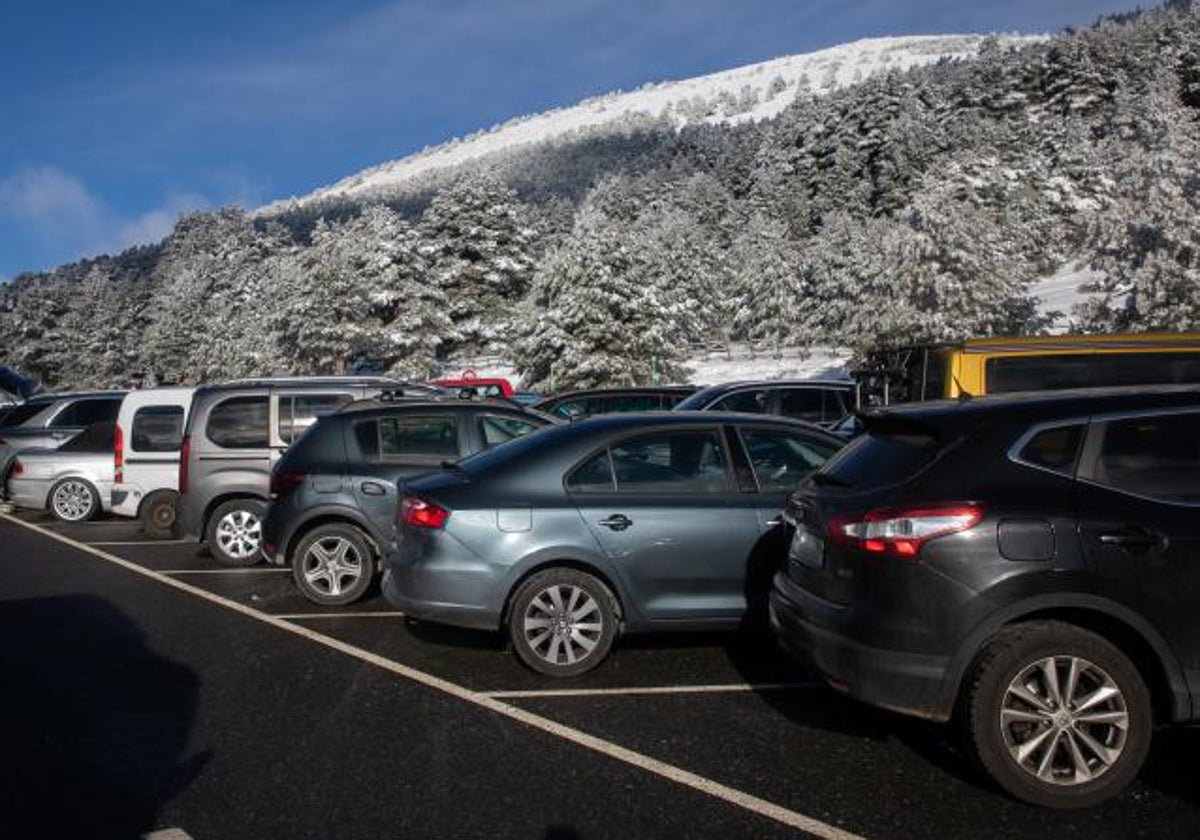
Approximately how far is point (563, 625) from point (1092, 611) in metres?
2.97

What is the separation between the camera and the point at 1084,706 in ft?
12.8

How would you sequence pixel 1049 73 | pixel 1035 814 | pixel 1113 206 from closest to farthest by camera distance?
pixel 1035 814
pixel 1113 206
pixel 1049 73

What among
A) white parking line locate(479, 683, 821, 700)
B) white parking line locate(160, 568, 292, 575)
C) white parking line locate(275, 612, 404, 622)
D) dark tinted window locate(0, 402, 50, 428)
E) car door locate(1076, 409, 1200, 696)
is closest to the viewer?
car door locate(1076, 409, 1200, 696)

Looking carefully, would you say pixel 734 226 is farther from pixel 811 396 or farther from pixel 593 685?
pixel 593 685

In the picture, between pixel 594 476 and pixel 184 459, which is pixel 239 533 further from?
pixel 594 476

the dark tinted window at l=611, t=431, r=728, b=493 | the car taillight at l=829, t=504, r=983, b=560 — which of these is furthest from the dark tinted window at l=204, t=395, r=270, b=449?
the car taillight at l=829, t=504, r=983, b=560

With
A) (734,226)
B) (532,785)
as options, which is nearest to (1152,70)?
(734,226)

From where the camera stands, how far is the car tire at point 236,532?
31.3 ft

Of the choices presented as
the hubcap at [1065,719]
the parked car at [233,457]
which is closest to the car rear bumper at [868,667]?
the hubcap at [1065,719]

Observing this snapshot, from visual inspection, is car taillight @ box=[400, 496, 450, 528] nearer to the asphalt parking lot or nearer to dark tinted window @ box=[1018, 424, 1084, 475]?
the asphalt parking lot

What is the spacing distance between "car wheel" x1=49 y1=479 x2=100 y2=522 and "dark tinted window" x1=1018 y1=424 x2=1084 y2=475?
13.1 meters

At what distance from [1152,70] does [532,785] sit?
→ 91736mm

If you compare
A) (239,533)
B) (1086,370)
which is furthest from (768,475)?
(239,533)

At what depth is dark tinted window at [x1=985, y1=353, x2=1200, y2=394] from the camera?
323 inches
